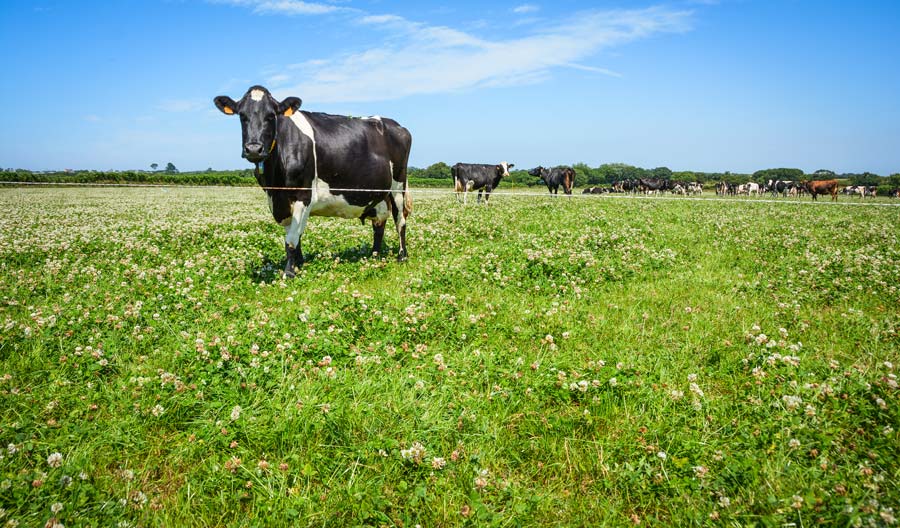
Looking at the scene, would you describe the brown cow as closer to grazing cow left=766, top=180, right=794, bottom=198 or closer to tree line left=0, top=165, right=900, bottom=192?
grazing cow left=766, top=180, right=794, bottom=198

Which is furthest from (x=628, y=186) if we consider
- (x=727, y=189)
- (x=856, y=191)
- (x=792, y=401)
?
(x=792, y=401)

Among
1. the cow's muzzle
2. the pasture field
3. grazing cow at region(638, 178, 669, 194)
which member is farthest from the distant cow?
the cow's muzzle

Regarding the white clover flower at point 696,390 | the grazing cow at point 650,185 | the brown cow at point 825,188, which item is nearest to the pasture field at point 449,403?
the white clover flower at point 696,390

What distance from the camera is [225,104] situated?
26.1 ft

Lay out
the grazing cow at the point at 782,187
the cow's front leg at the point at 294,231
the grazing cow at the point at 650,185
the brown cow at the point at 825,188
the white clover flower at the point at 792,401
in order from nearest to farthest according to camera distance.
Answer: the white clover flower at the point at 792,401 < the cow's front leg at the point at 294,231 < the brown cow at the point at 825,188 < the grazing cow at the point at 782,187 < the grazing cow at the point at 650,185

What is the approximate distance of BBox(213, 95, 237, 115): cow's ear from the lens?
7.90 meters

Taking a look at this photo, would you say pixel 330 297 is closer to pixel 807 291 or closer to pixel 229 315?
pixel 229 315

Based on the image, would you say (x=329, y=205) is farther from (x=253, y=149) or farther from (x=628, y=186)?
(x=628, y=186)

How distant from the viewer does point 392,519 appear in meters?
2.81

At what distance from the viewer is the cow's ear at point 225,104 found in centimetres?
790

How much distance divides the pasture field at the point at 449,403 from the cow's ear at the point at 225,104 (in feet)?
9.68

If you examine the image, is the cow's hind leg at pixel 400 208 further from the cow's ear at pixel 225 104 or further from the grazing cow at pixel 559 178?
the grazing cow at pixel 559 178

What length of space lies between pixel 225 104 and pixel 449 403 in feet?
22.4

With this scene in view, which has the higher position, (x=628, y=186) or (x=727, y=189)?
(x=628, y=186)
